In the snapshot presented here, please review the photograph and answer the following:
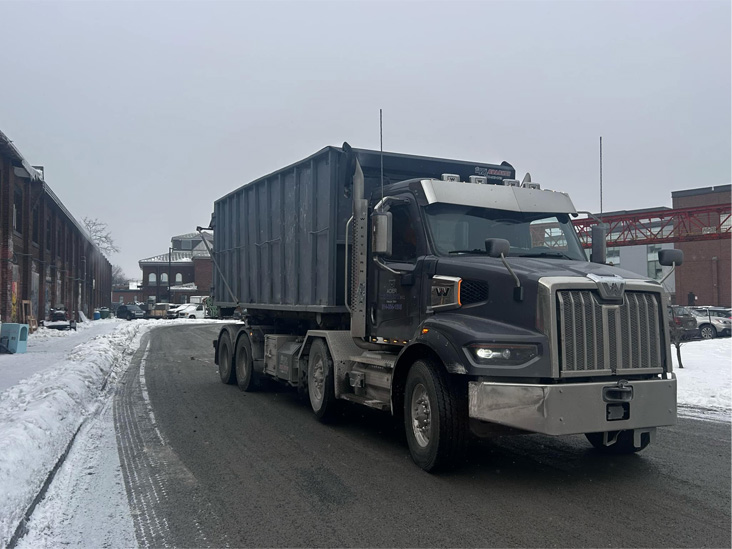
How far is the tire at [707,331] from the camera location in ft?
92.5

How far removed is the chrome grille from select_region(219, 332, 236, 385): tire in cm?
869

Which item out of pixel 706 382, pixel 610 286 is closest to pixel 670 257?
pixel 610 286

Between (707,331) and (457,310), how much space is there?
86.8 feet

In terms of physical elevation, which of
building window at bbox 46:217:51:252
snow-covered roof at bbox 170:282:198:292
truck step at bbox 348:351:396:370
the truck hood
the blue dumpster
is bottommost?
the blue dumpster

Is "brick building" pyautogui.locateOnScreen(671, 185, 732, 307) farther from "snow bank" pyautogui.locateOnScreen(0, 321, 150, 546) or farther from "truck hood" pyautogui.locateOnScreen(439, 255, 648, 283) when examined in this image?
"truck hood" pyautogui.locateOnScreen(439, 255, 648, 283)

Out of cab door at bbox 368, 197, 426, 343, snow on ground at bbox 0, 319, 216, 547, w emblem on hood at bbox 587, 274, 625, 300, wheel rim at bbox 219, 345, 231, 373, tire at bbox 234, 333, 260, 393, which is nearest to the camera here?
snow on ground at bbox 0, 319, 216, 547

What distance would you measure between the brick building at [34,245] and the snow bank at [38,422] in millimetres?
12601

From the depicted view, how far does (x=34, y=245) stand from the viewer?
100 ft

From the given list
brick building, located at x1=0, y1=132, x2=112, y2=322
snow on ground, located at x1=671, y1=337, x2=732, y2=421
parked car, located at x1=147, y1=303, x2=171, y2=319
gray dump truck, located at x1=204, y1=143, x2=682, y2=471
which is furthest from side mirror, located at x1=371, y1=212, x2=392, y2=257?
parked car, located at x1=147, y1=303, x2=171, y2=319

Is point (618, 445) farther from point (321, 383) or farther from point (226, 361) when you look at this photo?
point (226, 361)

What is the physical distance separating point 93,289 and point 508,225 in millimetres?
54020

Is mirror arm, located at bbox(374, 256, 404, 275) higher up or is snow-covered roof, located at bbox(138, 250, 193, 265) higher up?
snow-covered roof, located at bbox(138, 250, 193, 265)

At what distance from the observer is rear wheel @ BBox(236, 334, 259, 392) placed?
464 inches

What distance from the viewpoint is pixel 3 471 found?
5.25 meters
